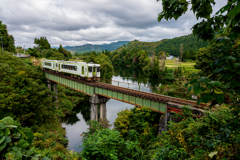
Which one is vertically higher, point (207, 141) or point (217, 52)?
point (217, 52)

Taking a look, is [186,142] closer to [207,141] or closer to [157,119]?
[207,141]

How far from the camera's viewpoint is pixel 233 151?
159 inches

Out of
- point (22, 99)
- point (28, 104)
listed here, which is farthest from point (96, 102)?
point (22, 99)

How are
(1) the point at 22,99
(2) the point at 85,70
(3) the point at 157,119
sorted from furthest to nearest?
(2) the point at 85,70 < (1) the point at 22,99 < (3) the point at 157,119

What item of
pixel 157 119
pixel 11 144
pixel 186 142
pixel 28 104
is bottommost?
pixel 157 119

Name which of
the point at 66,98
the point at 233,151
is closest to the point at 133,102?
the point at 233,151

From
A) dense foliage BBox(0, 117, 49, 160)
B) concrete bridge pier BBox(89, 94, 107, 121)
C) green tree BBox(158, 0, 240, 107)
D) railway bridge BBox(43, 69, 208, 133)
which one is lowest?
concrete bridge pier BBox(89, 94, 107, 121)

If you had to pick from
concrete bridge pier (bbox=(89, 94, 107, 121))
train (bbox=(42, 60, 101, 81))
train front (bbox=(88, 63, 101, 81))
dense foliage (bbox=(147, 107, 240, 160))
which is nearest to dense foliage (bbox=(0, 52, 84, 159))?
train (bbox=(42, 60, 101, 81))

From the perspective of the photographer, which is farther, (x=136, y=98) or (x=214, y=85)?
(x=136, y=98)

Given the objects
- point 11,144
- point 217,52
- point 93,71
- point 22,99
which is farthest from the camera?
point 93,71

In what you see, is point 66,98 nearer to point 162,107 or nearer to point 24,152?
point 162,107

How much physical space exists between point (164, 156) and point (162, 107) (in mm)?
10554

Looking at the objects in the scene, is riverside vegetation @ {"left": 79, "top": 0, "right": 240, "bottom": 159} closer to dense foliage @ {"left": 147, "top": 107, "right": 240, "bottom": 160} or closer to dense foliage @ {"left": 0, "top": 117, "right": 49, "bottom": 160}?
dense foliage @ {"left": 147, "top": 107, "right": 240, "bottom": 160}

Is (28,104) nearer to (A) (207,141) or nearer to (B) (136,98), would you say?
(B) (136,98)
